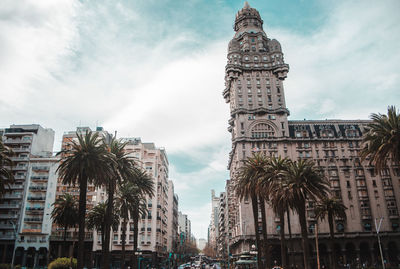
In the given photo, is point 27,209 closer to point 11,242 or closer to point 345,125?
point 11,242

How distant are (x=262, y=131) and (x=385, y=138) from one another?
5657cm

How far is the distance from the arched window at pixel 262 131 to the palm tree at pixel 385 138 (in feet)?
174

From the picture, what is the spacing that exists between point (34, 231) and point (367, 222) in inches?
3828

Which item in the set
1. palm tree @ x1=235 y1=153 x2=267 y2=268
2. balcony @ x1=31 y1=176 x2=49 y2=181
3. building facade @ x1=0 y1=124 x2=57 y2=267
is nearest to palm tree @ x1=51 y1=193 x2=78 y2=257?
building facade @ x1=0 y1=124 x2=57 y2=267

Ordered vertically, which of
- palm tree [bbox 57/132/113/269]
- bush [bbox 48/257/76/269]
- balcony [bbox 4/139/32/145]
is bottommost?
bush [bbox 48/257/76/269]

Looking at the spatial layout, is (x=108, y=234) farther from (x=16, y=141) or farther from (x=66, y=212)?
(x=16, y=141)

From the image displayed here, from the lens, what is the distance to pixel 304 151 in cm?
9269

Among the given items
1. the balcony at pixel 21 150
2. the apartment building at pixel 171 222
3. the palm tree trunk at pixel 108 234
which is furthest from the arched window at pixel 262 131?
the balcony at pixel 21 150

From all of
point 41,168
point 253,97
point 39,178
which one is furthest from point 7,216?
point 253,97

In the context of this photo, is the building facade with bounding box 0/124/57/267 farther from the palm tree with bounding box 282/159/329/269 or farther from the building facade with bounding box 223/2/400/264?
the palm tree with bounding box 282/159/329/269

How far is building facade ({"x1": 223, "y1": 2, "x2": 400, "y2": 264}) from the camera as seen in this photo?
84812mm

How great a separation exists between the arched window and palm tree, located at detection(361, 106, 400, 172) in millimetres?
53014

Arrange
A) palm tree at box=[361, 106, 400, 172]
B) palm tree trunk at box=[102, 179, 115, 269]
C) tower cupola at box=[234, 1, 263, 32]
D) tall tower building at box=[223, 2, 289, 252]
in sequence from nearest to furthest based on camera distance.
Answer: palm tree at box=[361, 106, 400, 172]
palm tree trunk at box=[102, 179, 115, 269]
tall tower building at box=[223, 2, 289, 252]
tower cupola at box=[234, 1, 263, 32]

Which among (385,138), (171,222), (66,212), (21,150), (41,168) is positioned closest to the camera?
(385,138)
